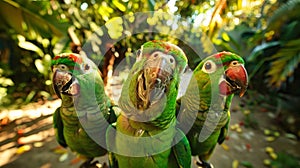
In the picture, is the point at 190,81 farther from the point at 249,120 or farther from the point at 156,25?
the point at 249,120

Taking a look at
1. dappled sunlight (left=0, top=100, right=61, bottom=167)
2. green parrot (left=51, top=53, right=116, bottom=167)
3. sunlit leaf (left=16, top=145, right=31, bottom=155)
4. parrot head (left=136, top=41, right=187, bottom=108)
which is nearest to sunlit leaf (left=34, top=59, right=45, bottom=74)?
dappled sunlight (left=0, top=100, right=61, bottom=167)

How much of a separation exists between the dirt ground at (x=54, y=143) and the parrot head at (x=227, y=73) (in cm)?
85

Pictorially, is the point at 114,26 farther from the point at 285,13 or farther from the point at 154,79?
the point at 285,13

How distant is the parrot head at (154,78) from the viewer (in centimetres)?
37

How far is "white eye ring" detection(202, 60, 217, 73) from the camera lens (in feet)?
1.65

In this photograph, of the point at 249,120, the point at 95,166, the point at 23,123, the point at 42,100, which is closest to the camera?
the point at 95,166

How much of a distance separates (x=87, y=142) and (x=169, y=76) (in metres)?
0.32

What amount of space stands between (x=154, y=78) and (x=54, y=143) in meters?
1.24

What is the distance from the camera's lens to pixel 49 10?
1.14 meters

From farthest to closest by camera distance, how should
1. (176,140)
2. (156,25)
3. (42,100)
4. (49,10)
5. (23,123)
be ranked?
(42,100)
(23,123)
(49,10)
(156,25)
(176,140)

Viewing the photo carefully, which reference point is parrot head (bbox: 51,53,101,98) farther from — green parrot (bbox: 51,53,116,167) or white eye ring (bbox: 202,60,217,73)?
white eye ring (bbox: 202,60,217,73)

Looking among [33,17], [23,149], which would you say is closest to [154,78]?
[33,17]

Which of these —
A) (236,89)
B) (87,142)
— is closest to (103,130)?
(87,142)

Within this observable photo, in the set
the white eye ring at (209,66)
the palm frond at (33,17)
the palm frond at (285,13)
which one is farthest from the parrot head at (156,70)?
the palm frond at (285,13)
